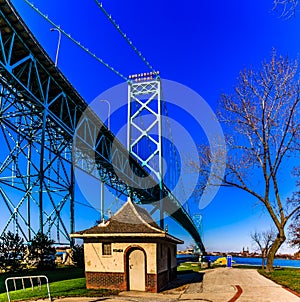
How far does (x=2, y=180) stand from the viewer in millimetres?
23312

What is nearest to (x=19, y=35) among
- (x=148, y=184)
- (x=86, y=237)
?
(x=86, y=237)

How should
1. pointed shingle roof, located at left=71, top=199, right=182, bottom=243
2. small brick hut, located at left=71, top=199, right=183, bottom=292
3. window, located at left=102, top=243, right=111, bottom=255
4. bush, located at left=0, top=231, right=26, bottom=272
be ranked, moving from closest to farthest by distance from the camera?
small brick hut, located at left=71, top=199, right=183, bottom=292 < pointed shingle roof, located at left=71, top=199, right=182, bottom=243 < window, located at left=102, top=243, right=111, bottom=255 < bush, located at left=0, top=231, right=26, bottom=272

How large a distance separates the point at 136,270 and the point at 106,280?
4.40 feet

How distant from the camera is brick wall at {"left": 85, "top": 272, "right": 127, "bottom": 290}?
49.9ft

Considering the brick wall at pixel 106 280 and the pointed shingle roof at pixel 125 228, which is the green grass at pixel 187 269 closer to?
the pointed shingle roof at pixel 125 228

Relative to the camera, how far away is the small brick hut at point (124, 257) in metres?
15.1

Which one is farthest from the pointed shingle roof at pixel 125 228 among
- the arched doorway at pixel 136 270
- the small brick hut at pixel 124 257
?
the arched doorway at pixel 136 270

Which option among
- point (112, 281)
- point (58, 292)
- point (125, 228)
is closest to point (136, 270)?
point (112, 281)

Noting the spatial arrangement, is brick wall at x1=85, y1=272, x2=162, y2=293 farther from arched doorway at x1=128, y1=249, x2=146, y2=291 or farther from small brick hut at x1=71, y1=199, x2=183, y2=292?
arched doorway at x1=128, y1=249, x2=146, y2=291

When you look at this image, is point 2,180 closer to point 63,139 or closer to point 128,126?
point 63,139

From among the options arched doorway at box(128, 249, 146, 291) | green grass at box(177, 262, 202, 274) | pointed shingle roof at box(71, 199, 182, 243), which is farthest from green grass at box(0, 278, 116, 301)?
green grass at box(177, 262, 202, 274)

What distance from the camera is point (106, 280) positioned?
15367 mm

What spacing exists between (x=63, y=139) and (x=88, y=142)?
3636 mm

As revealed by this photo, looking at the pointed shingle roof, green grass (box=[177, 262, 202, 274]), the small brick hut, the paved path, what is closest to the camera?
the paved path
